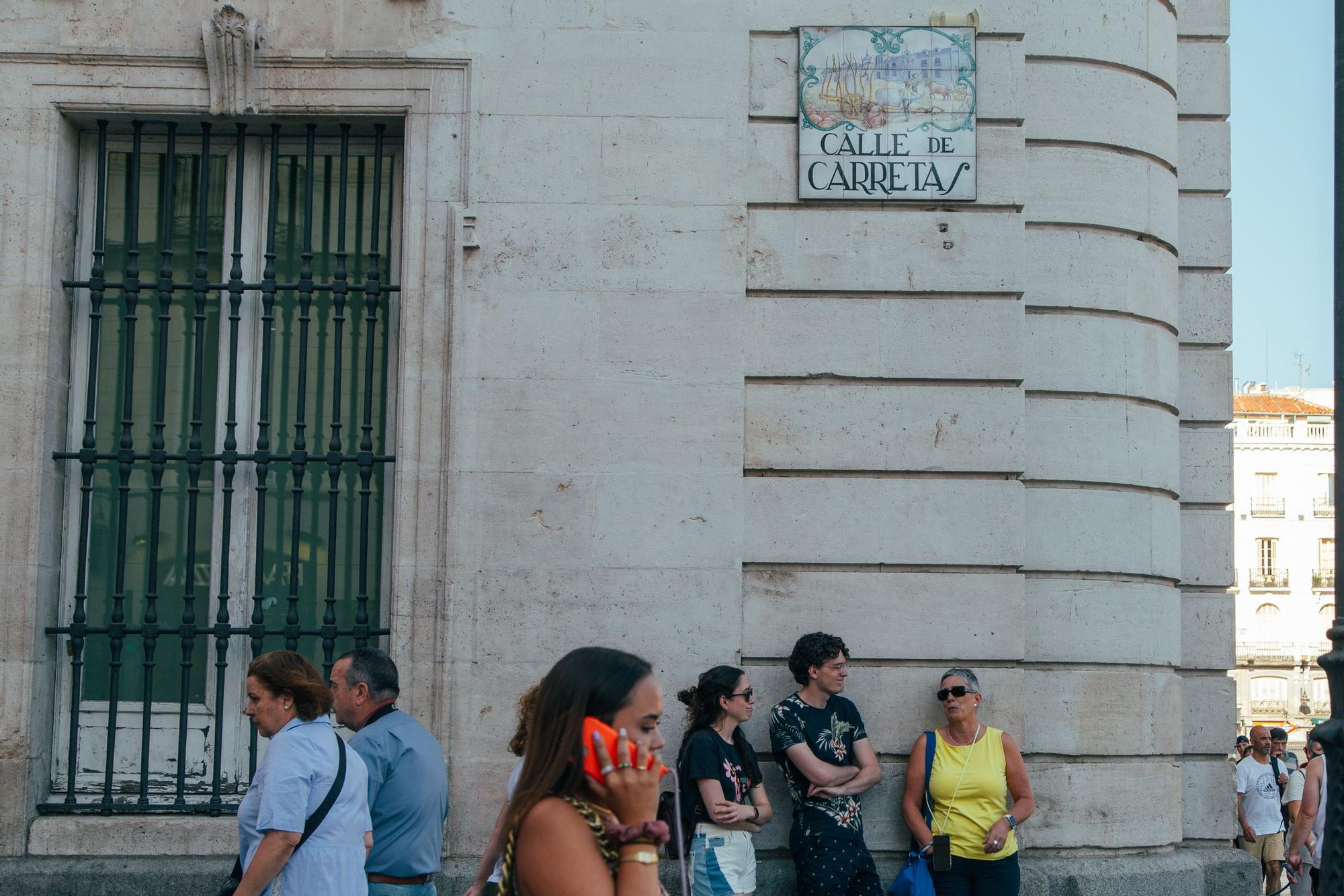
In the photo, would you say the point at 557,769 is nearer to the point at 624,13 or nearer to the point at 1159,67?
the point at 624,13

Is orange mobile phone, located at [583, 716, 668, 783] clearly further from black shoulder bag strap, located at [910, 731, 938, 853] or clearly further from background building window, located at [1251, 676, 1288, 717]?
background building window, located at [1251, 676, 1288, 717]

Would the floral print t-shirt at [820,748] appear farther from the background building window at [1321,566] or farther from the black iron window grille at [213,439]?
the background building window at [1321,566]

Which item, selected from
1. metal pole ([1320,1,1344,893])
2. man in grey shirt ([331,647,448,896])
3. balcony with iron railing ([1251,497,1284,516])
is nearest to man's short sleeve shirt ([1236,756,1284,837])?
metal pole ([1320,1,1344,893])

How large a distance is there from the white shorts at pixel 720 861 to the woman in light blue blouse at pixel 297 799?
77.8 inches

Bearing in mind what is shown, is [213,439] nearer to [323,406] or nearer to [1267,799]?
[323,406]

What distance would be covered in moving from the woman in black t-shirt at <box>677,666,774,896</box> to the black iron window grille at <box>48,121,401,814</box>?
2016 mm

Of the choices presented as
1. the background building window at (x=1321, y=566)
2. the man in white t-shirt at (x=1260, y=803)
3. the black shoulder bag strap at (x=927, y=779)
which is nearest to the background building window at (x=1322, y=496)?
the background building window at (x=1321, y=566)

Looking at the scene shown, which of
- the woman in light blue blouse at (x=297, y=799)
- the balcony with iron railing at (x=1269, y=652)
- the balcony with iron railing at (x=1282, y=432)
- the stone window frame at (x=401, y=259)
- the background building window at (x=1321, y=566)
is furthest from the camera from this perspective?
the balcony with iron railing at (x=1282, y=432)

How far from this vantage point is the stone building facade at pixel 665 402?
7.93 m

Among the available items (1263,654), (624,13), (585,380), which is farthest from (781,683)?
(1263,654)

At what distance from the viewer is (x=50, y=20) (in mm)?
8281

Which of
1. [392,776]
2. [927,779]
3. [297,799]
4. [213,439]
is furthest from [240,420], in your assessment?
[927,779]

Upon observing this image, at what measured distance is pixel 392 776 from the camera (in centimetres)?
604

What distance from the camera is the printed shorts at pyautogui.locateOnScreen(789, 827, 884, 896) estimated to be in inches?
287
